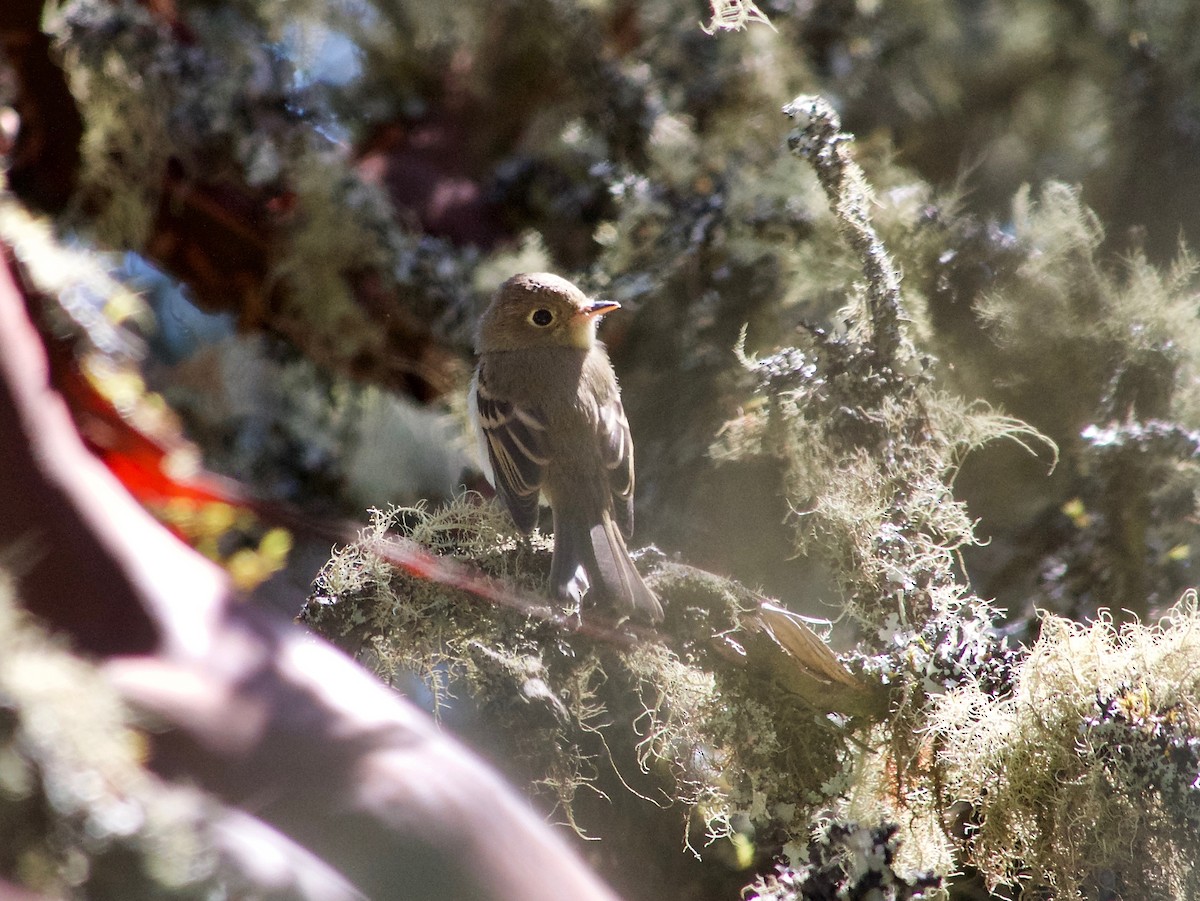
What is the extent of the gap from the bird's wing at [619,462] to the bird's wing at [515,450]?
6.7 inches

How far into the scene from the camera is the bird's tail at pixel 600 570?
1.67 metres

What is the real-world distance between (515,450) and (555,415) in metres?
0.21

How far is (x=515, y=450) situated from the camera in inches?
92.8

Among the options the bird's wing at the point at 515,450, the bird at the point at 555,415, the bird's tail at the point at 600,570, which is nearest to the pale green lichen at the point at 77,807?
the bird's tail at the point at 600,570

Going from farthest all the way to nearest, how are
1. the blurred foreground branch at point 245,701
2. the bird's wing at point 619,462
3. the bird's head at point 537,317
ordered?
1. the bird's head at point 537,317
2. the bird's wing at point 619,462
3. the blurred foreground branch at point 245,701

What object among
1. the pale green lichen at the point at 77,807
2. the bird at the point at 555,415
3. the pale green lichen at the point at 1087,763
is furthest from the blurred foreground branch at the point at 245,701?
the bird at the point at 555,415

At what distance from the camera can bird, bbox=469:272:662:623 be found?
219cm

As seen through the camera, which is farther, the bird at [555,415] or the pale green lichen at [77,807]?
the bird at [555,415]

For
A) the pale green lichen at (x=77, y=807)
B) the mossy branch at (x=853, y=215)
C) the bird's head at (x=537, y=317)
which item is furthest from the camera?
the bird's head at (x=537, y=317)

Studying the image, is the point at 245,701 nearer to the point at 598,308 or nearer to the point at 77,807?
the point at 77,807

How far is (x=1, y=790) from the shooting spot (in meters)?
0.73

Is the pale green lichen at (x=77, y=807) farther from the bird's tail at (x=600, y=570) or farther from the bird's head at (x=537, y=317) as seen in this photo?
the bird's head at (x=537, y=317)

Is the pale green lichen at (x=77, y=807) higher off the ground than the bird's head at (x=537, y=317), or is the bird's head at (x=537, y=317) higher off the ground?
the bird's head at (x=537, y=317)

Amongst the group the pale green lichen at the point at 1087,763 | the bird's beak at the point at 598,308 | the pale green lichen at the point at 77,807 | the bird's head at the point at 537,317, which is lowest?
the pale green lichen at the point at 77,807
